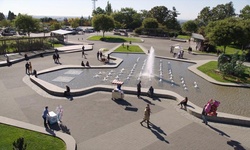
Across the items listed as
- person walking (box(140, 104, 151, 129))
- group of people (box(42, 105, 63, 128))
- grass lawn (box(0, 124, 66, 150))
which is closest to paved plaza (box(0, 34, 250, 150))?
group of people (box(42, 105, 63, 128))

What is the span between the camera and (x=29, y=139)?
1223 cm

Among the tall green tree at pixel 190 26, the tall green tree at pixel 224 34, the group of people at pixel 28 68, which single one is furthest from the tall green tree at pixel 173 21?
the group of people at pixel 28 68

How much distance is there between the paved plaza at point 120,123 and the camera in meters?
12.6

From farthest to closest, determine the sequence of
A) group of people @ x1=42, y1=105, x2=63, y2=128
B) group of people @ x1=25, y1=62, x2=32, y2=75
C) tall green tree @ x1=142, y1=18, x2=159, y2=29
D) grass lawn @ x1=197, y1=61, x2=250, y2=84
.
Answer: tall green tree @ x1=142, y1=18, x2=159, y2=29, group of people @ x1=25, y1=62, x2=32, y2=75, grass lawn @ x1=197, y1=61, x2=250, y2=84, group of people @ x1=42, y1=105, x2=63, y2=128

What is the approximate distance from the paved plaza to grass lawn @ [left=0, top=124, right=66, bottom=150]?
2.81ft

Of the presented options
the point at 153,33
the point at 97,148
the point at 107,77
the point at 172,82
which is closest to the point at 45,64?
the point at 107,77

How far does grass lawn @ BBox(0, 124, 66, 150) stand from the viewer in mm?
11578

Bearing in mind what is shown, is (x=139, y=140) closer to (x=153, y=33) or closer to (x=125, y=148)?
(x=125, y=148)

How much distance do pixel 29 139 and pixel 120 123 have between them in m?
5.37

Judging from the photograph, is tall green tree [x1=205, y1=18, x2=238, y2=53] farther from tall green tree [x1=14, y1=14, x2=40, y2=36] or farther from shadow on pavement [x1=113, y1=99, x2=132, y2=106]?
tall green tree [x1=14, y1=14, x2=40, y2=36]

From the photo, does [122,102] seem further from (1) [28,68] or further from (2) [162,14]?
(2) [162,14]

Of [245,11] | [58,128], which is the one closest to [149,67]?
[58,128]

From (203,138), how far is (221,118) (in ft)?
9.75

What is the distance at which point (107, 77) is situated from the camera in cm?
2447
